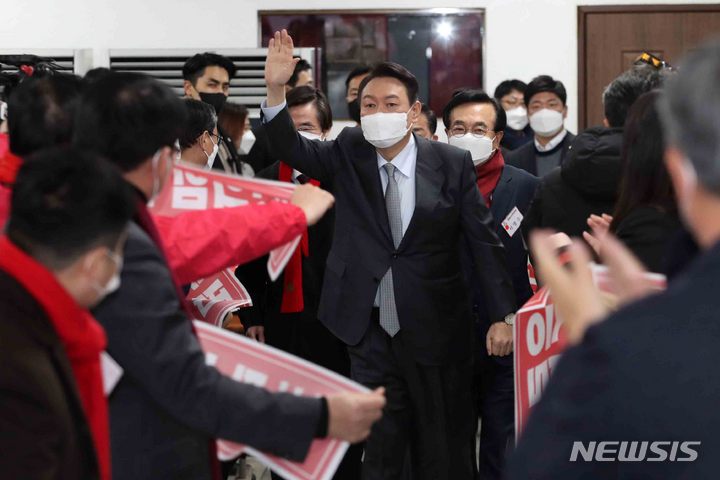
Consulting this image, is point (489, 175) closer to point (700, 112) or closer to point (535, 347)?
point (535, 347)

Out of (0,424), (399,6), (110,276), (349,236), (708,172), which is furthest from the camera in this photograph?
(399,6)

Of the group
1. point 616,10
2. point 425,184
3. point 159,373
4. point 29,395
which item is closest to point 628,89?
point 425,184

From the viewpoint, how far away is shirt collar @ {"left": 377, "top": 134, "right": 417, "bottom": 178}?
10.9 feet

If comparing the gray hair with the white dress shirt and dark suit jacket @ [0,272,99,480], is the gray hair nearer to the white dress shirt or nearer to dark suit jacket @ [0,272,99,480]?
dark suit jacket @ [0,272,99,480]

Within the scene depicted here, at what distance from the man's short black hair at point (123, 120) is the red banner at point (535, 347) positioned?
104cm

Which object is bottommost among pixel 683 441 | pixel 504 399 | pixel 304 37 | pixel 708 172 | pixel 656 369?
pixel 504 399

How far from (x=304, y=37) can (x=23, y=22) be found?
1.96 metres

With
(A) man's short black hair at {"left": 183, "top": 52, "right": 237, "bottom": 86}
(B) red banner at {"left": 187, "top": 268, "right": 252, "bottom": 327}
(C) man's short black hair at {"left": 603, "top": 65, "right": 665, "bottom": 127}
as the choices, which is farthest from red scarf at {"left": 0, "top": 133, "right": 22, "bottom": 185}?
(A) man's short black hair at {"left": 183, "top": 52, "right": 237, "bottom": 86}

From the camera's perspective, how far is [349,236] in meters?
3.32

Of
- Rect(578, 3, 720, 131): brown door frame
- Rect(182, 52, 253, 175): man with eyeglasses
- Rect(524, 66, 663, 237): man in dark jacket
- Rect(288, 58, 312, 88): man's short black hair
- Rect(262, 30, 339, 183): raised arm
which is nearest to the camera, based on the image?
Rect(524, 66, 663, 237): man in dark jacket

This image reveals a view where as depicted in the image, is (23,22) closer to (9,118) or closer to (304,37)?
(304,37)

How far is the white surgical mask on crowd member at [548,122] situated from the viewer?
5766mm

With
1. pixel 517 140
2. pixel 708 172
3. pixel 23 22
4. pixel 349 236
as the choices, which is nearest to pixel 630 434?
pixel 708 172

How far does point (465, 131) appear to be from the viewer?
4004 mm
